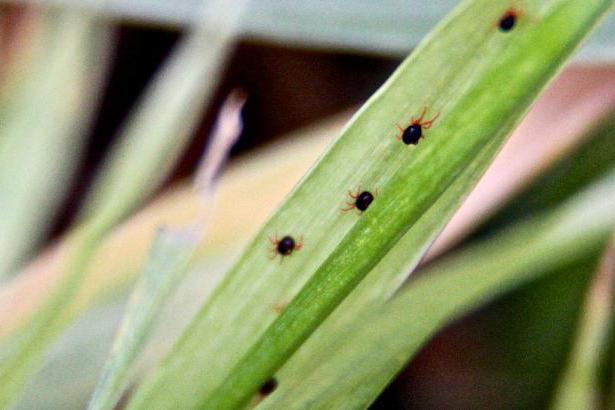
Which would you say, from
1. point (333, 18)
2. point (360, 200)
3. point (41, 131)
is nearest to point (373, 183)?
point (360, 200)

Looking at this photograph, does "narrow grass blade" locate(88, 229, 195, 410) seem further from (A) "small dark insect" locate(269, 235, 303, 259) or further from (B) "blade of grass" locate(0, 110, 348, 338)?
(B) "blade of grass" locate(0, 110, 348, 338)

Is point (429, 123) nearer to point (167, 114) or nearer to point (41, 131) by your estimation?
point (167, 114)

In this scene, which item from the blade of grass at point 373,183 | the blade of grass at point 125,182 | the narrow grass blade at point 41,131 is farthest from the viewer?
the narrow grass blade at point 41,131

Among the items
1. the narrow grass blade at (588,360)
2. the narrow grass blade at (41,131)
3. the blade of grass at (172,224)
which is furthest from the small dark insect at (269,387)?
the narrow grass blade at (41,131)

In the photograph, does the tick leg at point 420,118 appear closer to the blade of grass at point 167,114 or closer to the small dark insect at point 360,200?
the small dark insect at point 360,200

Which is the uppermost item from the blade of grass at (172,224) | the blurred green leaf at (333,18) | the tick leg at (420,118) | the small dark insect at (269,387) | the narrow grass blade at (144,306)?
the blurred green leaf at (333,18)
